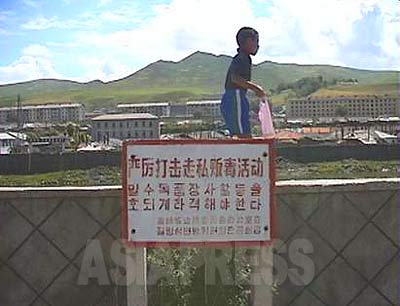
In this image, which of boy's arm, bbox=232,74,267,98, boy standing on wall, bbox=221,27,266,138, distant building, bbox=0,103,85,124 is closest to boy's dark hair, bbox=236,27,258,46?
boy standing on wall, bbox=221,27,266,138

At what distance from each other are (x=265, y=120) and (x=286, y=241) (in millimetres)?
823

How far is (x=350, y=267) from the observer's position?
13.9 feet

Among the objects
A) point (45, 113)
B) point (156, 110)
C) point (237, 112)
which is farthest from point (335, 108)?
point (45, 113)

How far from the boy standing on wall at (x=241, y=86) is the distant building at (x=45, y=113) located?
6.34 meters

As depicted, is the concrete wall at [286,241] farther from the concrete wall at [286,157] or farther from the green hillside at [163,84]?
the green hillside at [163,84]

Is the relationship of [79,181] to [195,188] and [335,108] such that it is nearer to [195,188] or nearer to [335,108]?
[195,188]

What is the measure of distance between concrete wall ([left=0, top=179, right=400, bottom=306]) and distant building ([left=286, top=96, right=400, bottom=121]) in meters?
2.43

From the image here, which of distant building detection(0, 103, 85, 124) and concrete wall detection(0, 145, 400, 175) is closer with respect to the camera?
concrete wall detection(0, 145, 400, 175)

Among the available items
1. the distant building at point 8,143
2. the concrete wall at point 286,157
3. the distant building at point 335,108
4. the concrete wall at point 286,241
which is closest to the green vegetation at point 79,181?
the concrete wall at point 286,157

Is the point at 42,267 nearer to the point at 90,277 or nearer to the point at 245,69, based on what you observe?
the point at 90,277

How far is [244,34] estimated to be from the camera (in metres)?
3.96

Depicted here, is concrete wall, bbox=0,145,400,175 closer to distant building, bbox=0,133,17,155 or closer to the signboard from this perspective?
distant building, bbox=0,133,17,155

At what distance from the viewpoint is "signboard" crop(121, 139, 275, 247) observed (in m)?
3.46

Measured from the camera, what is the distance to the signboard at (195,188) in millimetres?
3457
